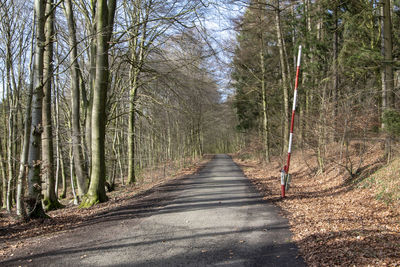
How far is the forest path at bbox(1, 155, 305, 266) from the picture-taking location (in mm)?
4098

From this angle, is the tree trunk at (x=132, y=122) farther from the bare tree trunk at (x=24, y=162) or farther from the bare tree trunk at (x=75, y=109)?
the bare tree trunk at (x=24, y=162)

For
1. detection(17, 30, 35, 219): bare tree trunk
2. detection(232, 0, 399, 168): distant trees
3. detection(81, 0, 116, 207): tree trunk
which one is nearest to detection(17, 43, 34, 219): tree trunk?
detection(17, 30, 35, 219): bare tree trunk

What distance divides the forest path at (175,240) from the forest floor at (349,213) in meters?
0.41

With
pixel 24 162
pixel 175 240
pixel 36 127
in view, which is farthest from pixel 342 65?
pixel 24 162

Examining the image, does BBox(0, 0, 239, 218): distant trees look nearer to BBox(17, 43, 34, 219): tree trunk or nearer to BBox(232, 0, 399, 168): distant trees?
BBox(17, 43, 34, 219): tree trunk

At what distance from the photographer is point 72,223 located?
6.66 meters

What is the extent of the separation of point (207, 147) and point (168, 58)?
57632 mm

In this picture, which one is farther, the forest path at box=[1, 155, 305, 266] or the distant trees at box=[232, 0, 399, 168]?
the distant trees at box=[232, 0, 399, 168]

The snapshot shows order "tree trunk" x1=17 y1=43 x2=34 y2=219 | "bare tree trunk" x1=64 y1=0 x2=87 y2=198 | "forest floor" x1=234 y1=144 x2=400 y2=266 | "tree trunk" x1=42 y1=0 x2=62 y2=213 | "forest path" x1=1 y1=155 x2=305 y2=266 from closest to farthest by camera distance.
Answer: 1. "forest floor" x1=234 y1=144 x2=400 y2=266
2. "forest path" x1=1 y1=155 x2=305 y2=266
3. "tree trunk" x1=17 y1=43 x2=34 y2=219
4. "tree trunk" x1=42 y1=0 x2=62 y2=213
5. "bare tree trunk" x1=64 y1=0 x2=87 y2=198

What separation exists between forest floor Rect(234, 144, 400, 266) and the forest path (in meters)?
0.41

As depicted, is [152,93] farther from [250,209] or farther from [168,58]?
[250,209]

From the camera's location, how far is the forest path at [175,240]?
410cm

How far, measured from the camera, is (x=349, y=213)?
248 inches

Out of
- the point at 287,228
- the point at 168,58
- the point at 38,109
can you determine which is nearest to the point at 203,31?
the point at 168,58
